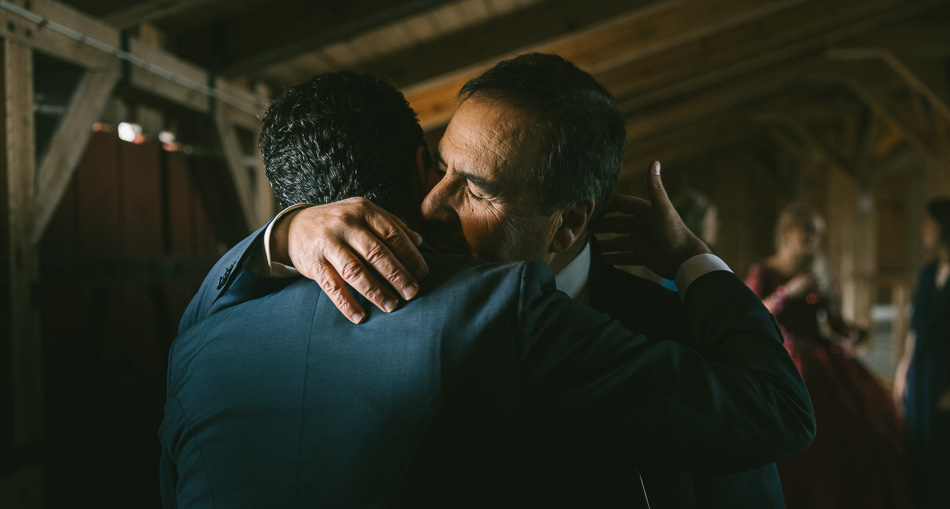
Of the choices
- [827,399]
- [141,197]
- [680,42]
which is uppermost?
[680,42]

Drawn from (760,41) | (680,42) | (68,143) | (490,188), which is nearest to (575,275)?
(490,188)

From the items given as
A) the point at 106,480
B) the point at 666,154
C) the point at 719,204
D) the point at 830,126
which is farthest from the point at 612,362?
the point at 719,204

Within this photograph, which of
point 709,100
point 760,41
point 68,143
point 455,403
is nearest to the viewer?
Answer: point 455,403

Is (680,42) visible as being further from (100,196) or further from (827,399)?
(100,196)

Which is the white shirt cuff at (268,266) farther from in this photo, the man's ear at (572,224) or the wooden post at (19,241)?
the wooden post at (19,241)

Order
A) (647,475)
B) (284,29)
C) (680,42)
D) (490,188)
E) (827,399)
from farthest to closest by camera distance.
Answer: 1. (680,42)
2. (827,399)
3. (284,29)
4. (490,188)
5. (647,475)

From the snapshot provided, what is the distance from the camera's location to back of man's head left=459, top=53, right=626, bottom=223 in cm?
103

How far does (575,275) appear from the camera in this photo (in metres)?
1.24

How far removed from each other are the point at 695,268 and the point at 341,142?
0.65 metres

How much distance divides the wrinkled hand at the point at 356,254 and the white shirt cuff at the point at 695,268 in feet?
1.72

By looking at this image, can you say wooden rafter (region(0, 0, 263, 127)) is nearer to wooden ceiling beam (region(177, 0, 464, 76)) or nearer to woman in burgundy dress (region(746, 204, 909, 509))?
wooden ceiling beam (region(177, 0, 464, 76))

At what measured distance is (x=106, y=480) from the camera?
294cm

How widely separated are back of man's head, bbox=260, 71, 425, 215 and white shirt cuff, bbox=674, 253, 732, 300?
0.51m

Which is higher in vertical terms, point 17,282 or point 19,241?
point 19,241
